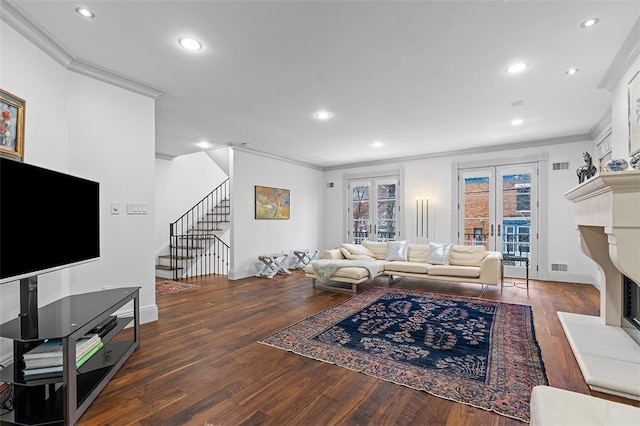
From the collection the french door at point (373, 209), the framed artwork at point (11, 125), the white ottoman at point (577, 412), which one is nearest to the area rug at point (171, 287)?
the framed artwork at point (11, 125)

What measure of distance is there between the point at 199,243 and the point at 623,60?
7.48 metres

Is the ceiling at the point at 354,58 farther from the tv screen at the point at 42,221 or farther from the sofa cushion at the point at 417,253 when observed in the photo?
the sofa cushion at the point at 417,253

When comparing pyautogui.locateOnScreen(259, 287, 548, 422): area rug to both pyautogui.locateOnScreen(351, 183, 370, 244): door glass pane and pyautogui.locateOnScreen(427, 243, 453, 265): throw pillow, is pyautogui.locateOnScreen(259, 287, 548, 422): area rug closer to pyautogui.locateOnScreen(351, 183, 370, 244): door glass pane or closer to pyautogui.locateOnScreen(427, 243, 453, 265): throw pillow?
pyautogui.locateOnScreen(427, 243, 453, 265): throw pillow

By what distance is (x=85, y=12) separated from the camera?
2.25m

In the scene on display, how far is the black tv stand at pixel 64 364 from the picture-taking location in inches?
66.6

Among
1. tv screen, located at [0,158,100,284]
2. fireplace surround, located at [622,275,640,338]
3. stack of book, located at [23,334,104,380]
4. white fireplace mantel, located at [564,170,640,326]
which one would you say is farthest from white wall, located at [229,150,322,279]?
fireplace surround, located at [622,275,640,338]

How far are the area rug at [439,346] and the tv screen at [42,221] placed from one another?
1.76 m

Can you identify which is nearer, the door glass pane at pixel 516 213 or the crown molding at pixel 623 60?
the crown molding at pixel 623 60

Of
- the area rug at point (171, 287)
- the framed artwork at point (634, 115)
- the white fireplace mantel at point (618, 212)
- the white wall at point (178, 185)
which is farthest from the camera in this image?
the white wall at point (178, 185)

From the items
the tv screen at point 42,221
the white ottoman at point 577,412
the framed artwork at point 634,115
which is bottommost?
the white ottoman at point 577,412

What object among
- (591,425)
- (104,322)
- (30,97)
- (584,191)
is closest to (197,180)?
(30,97)

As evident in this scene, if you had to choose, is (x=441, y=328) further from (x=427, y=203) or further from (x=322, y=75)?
(x=427, y=203)

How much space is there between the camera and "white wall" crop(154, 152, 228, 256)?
7.07m

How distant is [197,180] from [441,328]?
6890 millimetres
